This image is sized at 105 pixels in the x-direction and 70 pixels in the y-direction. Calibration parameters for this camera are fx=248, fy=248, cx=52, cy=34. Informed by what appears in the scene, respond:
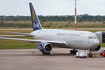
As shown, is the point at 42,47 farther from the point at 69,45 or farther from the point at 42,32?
the point at 42,32

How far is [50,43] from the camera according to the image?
1481 inches

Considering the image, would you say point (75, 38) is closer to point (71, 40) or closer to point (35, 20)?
point (71, 40)

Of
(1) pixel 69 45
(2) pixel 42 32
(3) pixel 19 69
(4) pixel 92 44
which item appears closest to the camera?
(3) pixel 19 69

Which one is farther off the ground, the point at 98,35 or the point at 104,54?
the point at 98,35

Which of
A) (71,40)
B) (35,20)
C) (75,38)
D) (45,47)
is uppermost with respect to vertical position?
(35,20)

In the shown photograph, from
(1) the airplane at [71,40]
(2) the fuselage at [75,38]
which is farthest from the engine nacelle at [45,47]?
(2) the fuselage at [75,38]

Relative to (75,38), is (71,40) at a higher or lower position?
lower

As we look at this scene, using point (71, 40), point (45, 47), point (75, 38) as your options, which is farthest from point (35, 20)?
point (75, 38)

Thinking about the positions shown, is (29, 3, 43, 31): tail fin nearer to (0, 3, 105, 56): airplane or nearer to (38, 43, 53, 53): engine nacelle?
(0, 3, 105, 56): airplane

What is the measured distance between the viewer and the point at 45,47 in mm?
36188

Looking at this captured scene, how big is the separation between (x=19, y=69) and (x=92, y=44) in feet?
41.4

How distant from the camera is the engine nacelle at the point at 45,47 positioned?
3525 centimetres

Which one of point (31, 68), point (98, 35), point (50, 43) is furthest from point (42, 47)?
point (31, 68)

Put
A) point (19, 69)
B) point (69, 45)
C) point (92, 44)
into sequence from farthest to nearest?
point (69, 45) < point (92, 44) < point (19, 69)
